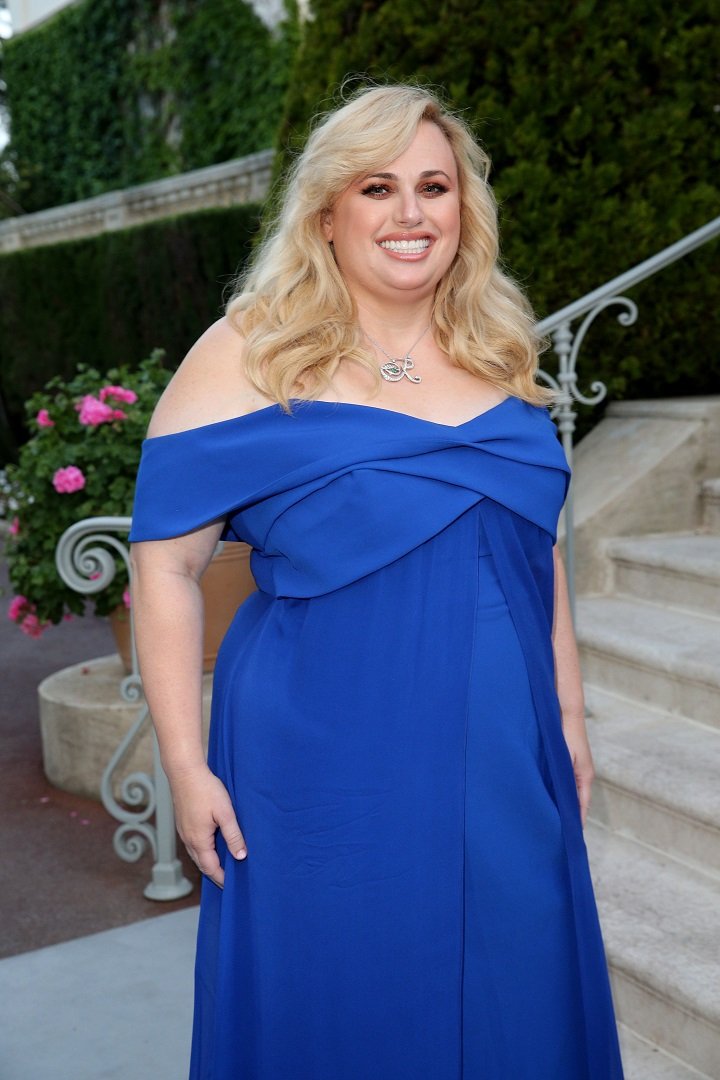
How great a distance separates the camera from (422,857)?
5.75ft

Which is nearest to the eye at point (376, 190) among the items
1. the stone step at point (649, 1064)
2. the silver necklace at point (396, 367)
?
the silver necklace at point (396, 367)

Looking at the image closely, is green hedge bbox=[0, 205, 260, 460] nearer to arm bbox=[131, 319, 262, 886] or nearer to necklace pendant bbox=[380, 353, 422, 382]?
necklace pendant bbox=[380, 353, 422, 382]

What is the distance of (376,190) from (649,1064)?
190 cm

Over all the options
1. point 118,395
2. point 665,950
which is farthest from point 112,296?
point 665,950

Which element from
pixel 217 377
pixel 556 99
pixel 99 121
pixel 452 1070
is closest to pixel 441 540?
pixel 217 377

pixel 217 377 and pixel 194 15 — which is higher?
pixel 194 15

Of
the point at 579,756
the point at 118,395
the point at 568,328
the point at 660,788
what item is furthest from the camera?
the point at 118,395

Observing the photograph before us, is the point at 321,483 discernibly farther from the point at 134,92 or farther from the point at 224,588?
the point at 134,92

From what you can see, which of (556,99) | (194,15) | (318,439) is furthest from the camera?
(194,15)

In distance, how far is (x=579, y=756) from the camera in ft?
6.84

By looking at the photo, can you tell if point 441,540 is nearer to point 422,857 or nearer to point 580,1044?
point 422,857

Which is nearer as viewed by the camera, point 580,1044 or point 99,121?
point 580,1044

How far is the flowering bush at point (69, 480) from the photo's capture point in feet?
14.9

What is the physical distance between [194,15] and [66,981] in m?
14.0
